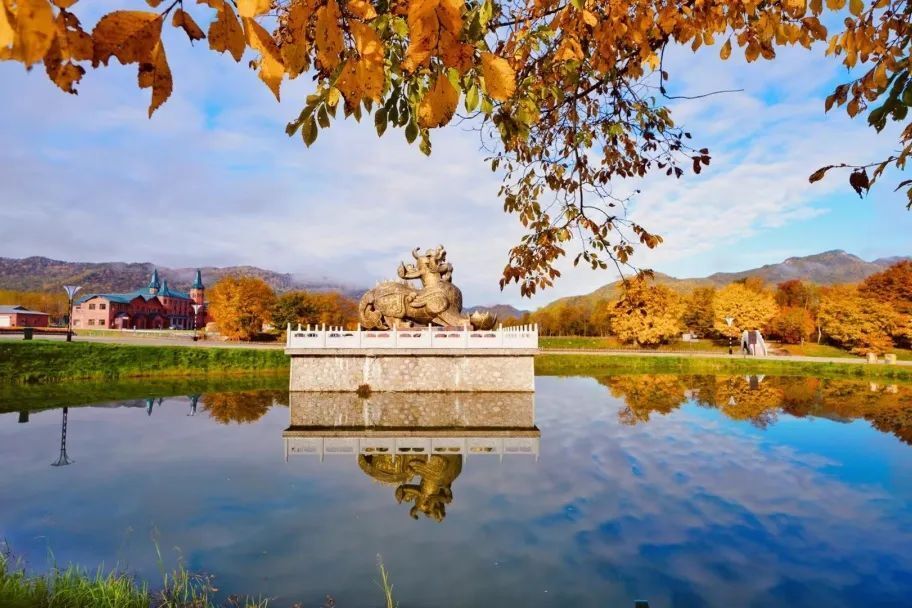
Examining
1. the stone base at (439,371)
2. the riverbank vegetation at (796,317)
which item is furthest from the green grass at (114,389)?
the riverbank vegetation at (796,317)

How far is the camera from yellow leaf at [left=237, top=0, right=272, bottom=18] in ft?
3.31

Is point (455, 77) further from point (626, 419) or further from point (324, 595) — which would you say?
point (626, 419)

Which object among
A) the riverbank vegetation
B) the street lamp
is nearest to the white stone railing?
the street lamp

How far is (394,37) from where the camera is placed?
8.98ft

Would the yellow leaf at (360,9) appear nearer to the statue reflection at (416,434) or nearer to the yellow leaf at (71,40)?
the yellow leaf at (71,40)

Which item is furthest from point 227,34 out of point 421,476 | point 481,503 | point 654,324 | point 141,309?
point 141,309

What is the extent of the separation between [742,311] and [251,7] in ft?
175

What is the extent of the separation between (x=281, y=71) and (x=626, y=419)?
1588 centimetres

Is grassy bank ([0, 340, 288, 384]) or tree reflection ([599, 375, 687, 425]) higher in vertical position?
grassy bank ([0, 340, 288, 384])

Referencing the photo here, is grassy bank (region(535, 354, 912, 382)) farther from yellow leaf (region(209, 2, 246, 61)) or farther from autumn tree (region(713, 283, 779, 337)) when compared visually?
yellow leaf (region(209, 2, 246, 61))

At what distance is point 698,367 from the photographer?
106 feet

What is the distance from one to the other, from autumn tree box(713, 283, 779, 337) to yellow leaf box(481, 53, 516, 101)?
51.1 metres

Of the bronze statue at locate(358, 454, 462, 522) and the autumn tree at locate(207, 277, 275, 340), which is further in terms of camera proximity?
the autumn tree at locate(207, 277, 275, 340)

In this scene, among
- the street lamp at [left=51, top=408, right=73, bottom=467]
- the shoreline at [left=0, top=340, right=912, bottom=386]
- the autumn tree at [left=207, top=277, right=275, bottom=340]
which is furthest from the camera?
the autumn tree at [left=207, top=277, right=275, bottom=340]
